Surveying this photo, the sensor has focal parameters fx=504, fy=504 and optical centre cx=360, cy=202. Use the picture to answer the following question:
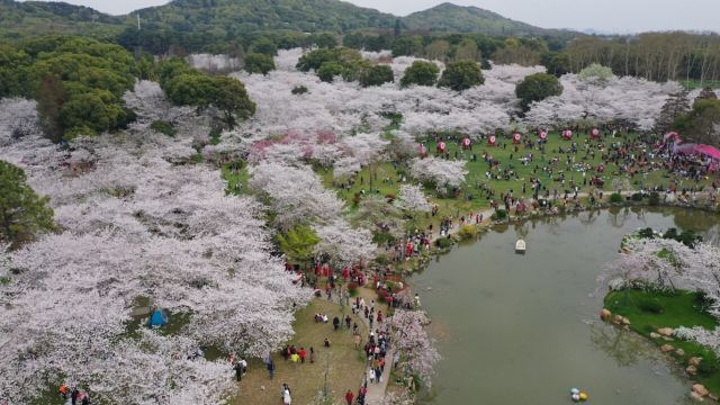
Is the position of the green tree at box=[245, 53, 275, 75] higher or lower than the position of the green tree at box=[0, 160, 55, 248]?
higher

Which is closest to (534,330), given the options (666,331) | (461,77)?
(666,331)

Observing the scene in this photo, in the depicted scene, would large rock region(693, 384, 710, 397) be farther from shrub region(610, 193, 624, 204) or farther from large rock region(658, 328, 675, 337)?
shrub region(610, 193, 624, 204)

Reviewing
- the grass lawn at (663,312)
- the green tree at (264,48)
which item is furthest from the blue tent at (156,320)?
the green tree at (264,48)

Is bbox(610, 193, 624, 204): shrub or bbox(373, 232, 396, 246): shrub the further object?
bbox(610, 193, 624, 204): shrub

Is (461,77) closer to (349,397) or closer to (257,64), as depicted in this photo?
(257,64)

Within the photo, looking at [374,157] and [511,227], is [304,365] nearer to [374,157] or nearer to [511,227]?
[511,227]

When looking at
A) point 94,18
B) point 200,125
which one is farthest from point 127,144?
point 94,18

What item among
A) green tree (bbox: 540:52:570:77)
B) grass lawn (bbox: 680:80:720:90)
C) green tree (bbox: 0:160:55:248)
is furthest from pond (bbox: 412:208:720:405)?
green tree (bbox: 540:52:570:77)
